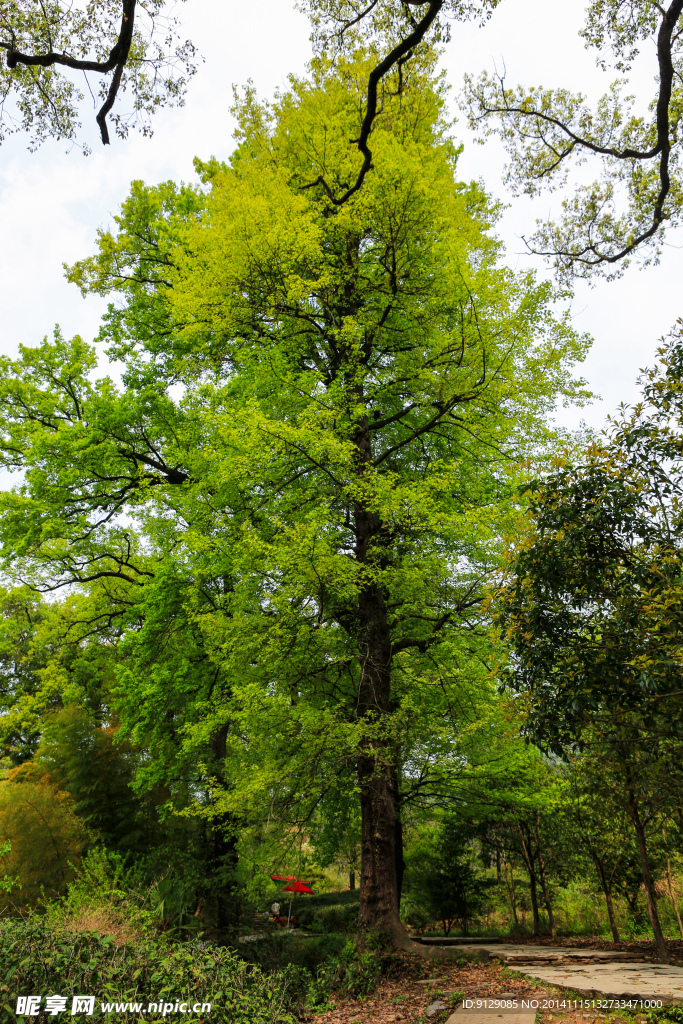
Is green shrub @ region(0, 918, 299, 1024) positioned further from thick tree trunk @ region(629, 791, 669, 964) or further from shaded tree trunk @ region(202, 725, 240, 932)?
thick tree trunk @ region(629, 791, 669, 964)

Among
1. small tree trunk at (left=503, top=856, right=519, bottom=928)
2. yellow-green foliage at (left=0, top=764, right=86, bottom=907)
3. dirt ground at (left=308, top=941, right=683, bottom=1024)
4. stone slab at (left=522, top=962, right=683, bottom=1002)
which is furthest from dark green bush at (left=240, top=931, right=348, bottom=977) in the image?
small tree trunk at (left=503, top=856, right=519, bottom=928)

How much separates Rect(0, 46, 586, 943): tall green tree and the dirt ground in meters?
0.56

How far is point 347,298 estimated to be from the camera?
9.81 metres

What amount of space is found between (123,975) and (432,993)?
3.22m

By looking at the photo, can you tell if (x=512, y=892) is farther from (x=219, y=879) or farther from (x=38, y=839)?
(x=38, y=839)

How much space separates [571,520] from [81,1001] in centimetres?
469

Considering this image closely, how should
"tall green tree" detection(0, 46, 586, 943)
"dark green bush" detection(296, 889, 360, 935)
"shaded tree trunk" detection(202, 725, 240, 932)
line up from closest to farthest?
1. "tall green tree" detection(0, 46, 586, 943)
2. "shaded tree trunk" detection(202, 725, 240, 932)
3. "dark green bush" detection(296, 889, 360, 935)

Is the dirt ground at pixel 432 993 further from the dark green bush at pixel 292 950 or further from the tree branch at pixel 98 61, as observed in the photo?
the tree branch at pixel 98 61

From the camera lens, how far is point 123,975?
434cm

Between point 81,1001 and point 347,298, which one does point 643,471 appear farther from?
point 347,298

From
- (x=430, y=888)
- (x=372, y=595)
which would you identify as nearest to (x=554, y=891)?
(x=430, y=888)

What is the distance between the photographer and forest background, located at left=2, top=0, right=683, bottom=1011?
15.9 feet

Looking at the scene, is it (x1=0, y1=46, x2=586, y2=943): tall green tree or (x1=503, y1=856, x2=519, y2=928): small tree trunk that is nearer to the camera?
(x1=0, y1=46, x2=586, y2=943): tall green tree

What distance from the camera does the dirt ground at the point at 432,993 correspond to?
4657 mm
